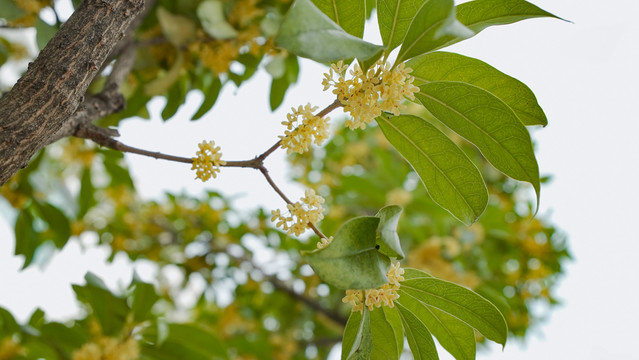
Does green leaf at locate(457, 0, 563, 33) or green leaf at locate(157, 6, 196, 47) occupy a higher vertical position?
green leaf at locate(157, 6, 196, 47)

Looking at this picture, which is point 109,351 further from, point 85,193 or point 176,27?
point 176,27

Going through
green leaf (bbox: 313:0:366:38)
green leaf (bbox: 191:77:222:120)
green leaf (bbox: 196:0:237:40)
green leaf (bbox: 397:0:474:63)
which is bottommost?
green leaf (bbox: 191:77:222:120)

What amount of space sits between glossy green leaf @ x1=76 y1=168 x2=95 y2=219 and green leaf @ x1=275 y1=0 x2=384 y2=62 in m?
1.71

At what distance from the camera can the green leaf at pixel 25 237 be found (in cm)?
179

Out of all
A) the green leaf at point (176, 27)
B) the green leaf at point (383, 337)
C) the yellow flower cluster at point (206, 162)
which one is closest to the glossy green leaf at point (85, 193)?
the green leaf at point (176, 27)

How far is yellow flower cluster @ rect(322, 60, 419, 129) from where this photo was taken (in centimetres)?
76

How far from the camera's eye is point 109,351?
146 cm

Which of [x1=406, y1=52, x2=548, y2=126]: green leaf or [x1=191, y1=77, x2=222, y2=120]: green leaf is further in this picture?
[x1=191, y1=77, x2=222, y2=120]: green leaf

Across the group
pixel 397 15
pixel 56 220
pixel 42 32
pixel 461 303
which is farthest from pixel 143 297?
pixel 397 15

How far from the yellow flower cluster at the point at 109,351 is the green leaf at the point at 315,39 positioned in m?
1.20

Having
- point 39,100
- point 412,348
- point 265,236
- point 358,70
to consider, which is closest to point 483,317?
point 412,348

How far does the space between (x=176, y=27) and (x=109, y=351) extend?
947mm

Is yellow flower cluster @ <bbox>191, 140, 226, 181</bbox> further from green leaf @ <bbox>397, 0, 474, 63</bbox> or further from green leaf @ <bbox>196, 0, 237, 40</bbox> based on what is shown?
green leaf @ <bbox>196, 0, 237, 40</bbox>

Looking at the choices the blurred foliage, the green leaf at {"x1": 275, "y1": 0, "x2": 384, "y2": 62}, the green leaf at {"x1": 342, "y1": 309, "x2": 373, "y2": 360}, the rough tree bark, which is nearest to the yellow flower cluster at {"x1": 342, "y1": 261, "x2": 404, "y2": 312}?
the green leaf at {"x1": 342, "y1": 309, "x2": 373, "y2": 360}
